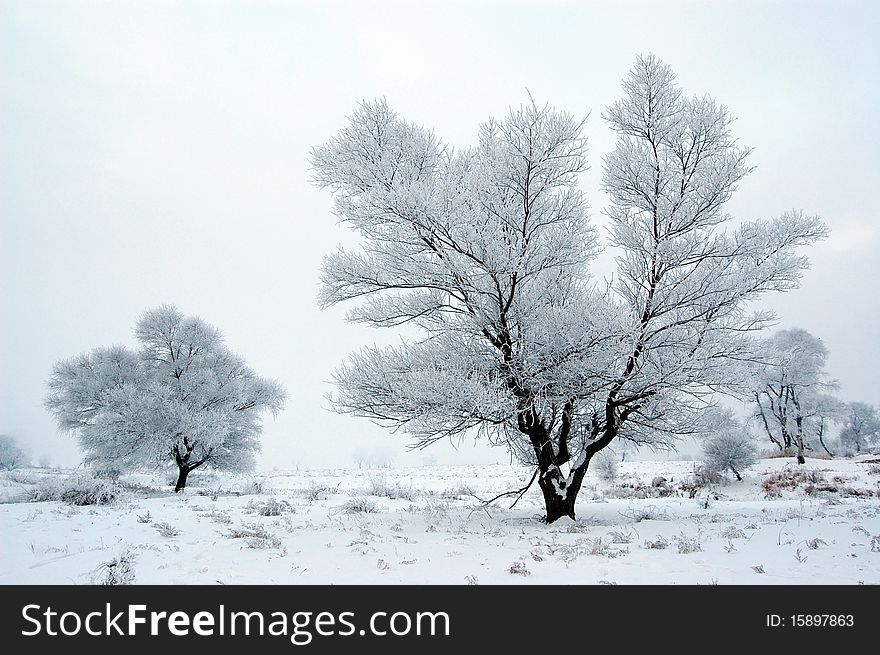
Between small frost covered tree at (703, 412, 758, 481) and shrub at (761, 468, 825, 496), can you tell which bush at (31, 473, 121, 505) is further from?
small frost covered tree at (703, 412, 758, 481)

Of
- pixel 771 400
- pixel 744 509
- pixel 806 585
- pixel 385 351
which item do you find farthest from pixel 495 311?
pixel 771 400

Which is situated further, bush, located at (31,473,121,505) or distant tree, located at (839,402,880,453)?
distant tree, located at (839,402,880,453)

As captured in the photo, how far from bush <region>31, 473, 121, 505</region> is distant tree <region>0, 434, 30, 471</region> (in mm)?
50736

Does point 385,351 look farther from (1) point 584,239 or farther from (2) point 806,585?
(2) point 806,585

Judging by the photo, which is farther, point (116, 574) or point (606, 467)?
point (606, 467)

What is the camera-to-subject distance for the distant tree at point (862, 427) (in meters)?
51.4

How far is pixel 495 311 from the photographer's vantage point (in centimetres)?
941

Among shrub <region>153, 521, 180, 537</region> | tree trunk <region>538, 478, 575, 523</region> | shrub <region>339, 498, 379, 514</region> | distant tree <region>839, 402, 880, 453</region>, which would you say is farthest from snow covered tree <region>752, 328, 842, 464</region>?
shrub <region>153, 521, 180, 537</region>

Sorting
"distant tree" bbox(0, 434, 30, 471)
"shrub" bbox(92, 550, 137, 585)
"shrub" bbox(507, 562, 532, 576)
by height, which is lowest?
"distant tree" bbox(0, 434, 30, 471)

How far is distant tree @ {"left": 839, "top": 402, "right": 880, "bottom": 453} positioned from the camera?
51.4 meters

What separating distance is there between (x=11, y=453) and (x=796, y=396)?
250 ft

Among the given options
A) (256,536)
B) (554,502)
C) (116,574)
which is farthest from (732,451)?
(116,574)

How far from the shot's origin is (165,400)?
18.2 metres

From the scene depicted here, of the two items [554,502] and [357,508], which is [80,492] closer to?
[357,508]
